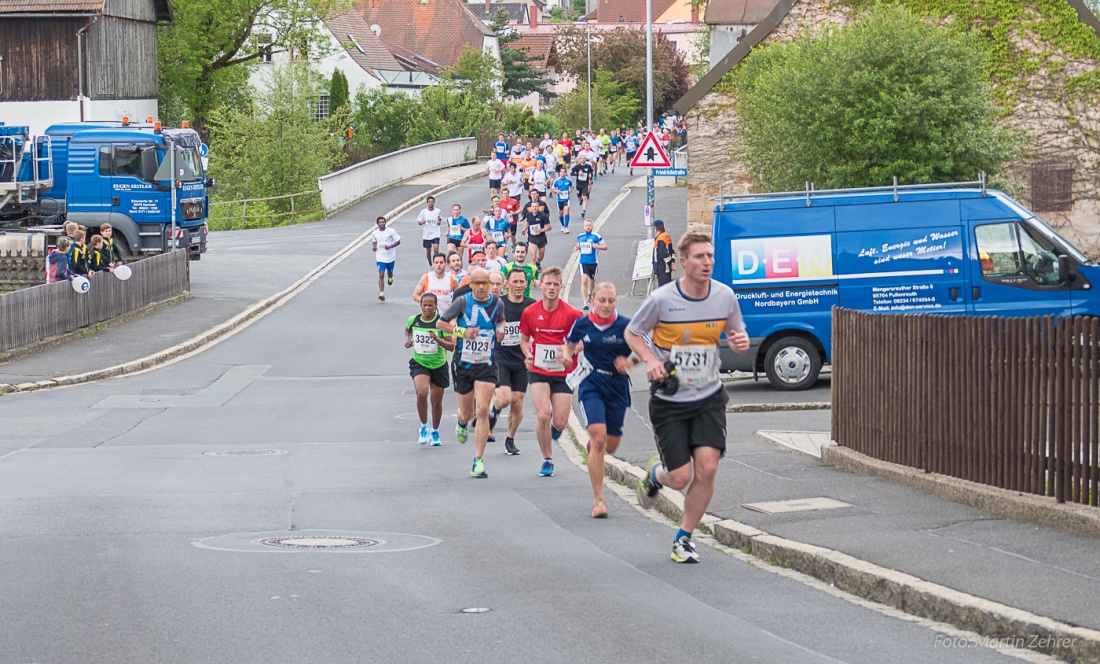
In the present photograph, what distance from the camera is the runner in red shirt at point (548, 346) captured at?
41.0 ft

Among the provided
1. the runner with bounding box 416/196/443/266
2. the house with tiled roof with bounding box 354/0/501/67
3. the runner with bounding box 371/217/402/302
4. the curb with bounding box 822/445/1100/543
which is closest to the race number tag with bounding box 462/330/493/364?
the curb with bounding box 822/445/1100/543

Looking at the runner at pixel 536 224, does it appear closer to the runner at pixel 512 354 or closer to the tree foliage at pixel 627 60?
the runner at pixel 512 354

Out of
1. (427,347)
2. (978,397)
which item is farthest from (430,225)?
(978,397)

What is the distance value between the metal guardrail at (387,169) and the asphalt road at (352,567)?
33.1m

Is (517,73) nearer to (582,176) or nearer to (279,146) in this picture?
(279,146)

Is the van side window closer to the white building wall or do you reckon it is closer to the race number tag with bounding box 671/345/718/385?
the race number tag with bounding box 671/345/718/385

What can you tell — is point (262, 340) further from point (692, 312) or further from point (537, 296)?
point (692, 312)

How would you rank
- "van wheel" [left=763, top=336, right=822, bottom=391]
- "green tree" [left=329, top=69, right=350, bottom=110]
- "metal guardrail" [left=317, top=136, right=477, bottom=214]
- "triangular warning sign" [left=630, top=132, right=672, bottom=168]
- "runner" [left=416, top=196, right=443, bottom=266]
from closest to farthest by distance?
1. "van wheel" [left=763, top=336, right=822, bottom=391]
2. "triangular warning sign" [left=630, top=132, right=672, bottom=168]
3. "runner" [left=416, top=196, right=443, bottom=266]
4. "metal guardrail" [left=317, top=136, right=477, bottom=214]
5. "green tree" [left=329, top=69, right=350, bottom=110]

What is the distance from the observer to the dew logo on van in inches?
758

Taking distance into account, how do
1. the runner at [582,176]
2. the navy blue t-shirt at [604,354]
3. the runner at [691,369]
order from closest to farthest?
the runner at [691,369] → the navy blue t-shirt at [604,354] → the runner at [582,176]

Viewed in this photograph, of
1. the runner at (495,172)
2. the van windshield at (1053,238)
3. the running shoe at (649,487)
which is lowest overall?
the running shoe at (649,487)

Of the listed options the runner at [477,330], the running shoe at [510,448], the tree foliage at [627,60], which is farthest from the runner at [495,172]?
the tree foliage at [627,60]

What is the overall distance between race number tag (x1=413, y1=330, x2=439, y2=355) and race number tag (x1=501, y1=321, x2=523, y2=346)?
1.51 meters

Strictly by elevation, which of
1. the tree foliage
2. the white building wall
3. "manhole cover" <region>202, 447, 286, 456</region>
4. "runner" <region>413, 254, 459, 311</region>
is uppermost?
the tree foliage
